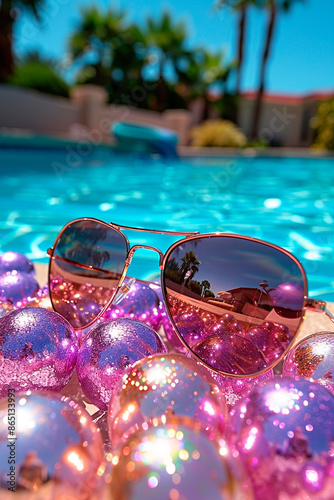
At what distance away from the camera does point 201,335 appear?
1.08 m

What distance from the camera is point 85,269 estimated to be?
1354 mm

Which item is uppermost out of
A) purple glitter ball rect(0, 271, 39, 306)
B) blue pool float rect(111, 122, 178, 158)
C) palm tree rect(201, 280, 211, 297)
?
palm tree rect(201, 280, 211, 297)

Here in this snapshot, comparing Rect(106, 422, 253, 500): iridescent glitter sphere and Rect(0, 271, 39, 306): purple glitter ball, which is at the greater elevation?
Rect(106, 422, 253, 500): iridescent glitter sphere

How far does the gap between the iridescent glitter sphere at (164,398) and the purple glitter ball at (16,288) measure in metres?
0.75

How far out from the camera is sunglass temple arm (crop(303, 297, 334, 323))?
36.9 inches

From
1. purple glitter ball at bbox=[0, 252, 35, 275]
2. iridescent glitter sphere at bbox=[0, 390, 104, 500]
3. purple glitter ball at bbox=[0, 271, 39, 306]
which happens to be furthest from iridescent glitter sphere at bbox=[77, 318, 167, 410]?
purple glitter ball at bbox=[0, 252, 35, 275]

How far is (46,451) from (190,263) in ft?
2.21

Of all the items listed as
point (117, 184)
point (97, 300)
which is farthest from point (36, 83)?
point (97, 300)

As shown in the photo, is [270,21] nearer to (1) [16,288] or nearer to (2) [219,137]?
(2) [219,137]

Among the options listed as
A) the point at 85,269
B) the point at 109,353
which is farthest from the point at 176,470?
the point at 85,269

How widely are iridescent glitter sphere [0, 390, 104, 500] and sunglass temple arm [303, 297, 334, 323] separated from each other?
1.84 feet

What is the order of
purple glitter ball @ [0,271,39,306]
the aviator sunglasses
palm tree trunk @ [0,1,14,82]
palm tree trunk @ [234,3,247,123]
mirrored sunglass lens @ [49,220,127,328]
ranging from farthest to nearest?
palm tree trunk @ [234,3,247,123] → palm tree trunk @ [0,1,14,82] → purple glitter ball @ [0,271,39,306] → mirrored sunglass lens @ [49,220,127,328] → the aviator sunglasses

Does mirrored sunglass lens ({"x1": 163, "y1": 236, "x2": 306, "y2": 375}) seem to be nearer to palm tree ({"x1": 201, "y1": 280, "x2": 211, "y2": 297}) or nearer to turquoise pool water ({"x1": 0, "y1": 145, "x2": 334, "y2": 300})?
palm tree ({"x1": 201, "y1": 280, "x2": 211, "y2": 297})

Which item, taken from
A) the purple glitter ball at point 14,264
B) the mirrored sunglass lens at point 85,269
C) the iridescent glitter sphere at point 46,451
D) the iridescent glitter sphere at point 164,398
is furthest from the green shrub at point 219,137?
the iridescent glitter sphere at point 46,451
